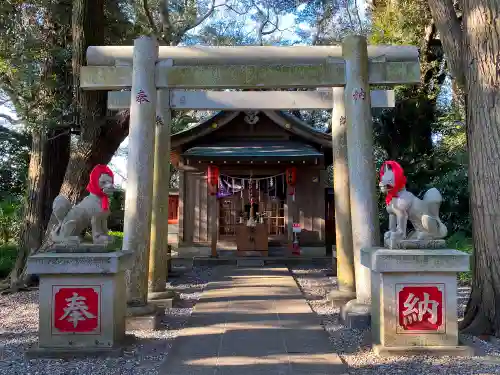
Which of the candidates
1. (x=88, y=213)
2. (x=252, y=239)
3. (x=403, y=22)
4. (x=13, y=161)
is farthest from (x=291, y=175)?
(x=13, y=161)

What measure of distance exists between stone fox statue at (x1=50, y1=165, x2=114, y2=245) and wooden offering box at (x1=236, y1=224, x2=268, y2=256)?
8.40 m

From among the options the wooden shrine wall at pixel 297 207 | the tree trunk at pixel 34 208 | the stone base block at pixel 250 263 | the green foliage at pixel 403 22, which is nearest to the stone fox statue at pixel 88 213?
the tree trunk at pixel 34 208

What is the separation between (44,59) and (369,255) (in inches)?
306

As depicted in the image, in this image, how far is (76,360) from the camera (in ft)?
15.5

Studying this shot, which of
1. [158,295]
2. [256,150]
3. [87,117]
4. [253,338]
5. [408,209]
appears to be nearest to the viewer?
[408,209]

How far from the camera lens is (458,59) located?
601cm

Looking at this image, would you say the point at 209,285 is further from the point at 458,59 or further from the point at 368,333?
the point at 458,59

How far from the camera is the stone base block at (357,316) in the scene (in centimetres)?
599

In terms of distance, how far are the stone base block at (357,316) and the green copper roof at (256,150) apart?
23.5 ft

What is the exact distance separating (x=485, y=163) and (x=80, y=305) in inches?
192

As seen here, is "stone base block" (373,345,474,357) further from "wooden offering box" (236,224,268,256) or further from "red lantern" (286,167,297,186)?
"red lantern" (286,167,297,186)

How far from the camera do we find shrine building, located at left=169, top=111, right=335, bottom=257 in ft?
45.3

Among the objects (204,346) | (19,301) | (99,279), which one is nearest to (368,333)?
(204,346)

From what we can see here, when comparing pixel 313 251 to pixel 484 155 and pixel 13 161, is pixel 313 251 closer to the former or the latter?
pixel 484 155
